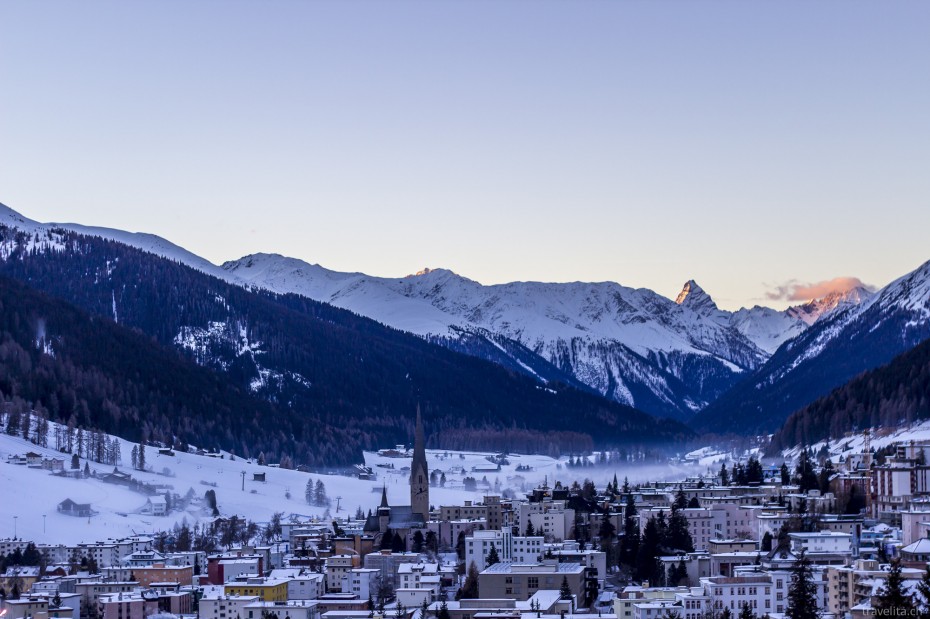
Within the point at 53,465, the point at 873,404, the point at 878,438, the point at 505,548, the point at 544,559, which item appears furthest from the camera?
the point at 873,404

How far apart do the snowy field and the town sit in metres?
6.29

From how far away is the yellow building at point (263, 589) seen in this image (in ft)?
310

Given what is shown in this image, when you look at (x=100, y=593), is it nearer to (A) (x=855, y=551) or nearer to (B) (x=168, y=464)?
(A) (x=855, y=551)

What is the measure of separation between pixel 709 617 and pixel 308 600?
23646mm

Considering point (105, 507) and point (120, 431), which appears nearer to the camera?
point (105, 507)

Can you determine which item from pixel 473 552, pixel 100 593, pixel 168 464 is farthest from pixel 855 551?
pixel 168 464

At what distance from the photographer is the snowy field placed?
132000 millimetres

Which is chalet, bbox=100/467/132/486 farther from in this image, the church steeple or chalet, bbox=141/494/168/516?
the church steeple

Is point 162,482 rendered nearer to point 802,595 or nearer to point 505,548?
point 505,548

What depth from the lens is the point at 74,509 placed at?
13612cm

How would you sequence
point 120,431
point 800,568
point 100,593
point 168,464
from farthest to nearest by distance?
point 120,431 < point 168,464 < point 100,593 < point 800,568

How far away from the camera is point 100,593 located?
98.2 meters

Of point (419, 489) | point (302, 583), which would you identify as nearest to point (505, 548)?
point (302, 583)

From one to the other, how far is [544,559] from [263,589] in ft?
53.7
